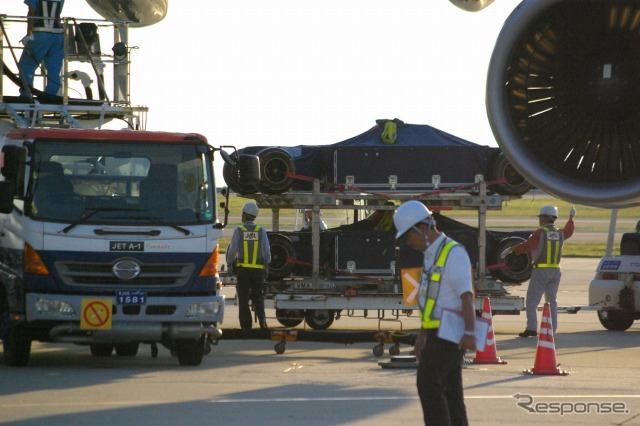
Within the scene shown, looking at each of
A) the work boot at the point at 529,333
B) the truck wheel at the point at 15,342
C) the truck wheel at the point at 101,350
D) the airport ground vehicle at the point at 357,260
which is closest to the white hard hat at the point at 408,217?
the truck wheel at the point at 15,342

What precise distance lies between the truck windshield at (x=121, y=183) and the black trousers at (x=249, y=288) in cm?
338

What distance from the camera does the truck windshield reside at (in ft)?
43.0

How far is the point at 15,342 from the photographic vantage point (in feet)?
43.9

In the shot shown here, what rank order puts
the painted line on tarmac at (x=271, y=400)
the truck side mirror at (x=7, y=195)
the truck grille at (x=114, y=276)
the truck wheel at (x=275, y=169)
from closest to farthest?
1. the painted line on tarmac at (x=271, y=400)
2. the truck side mirror at (x=7, y=195)
3. the truck grille at (x=114, y=276)
4. the truck wheel at (x=275, y=169)

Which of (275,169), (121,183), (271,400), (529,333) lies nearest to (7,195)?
(121,183)

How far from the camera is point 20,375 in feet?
41.8

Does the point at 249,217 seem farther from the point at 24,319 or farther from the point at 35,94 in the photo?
the point at 24,319

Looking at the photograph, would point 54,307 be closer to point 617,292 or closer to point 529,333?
point 529,333

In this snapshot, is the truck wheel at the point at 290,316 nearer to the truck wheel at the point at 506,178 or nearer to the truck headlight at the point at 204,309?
the truck wheel at the point at 506,178

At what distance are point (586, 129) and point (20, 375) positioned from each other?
7.83m

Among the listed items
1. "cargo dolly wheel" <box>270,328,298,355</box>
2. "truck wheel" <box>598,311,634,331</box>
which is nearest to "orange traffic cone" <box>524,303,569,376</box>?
"cargo dolly wheel" <box>270,328,298,355</box>

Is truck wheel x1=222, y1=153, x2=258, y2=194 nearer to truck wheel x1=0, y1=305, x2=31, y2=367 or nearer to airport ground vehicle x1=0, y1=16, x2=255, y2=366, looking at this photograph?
airport ground vehicle x1=0, y1=16, x2=255, y2=366

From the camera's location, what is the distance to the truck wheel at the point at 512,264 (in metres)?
17.6

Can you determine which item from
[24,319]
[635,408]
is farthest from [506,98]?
[24,319]
